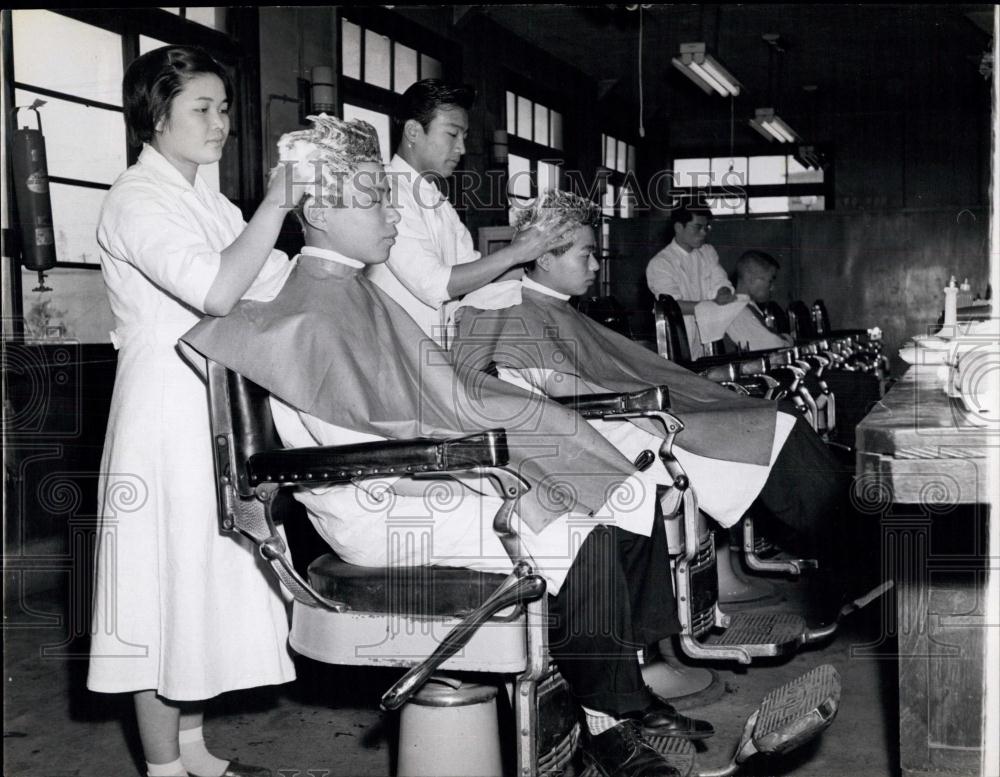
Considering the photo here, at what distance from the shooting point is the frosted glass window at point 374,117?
6422 mm

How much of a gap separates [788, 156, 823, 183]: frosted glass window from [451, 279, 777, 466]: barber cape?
35.3 feet

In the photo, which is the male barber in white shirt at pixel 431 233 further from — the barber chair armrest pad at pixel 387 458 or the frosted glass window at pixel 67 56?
the frosted glass window at pixel 67 56

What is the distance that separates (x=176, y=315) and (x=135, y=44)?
3048 millimetres

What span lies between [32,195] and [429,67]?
436 centimetres

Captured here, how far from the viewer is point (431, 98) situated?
2.72m

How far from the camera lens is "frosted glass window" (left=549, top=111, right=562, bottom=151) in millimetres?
9914

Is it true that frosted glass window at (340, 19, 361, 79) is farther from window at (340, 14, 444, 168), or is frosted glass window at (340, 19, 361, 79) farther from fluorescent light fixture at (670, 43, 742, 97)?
fluorescent light fixture at (670, 43, 742, 97)

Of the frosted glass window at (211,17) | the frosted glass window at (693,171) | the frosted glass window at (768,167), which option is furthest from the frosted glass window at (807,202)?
the frosted glass window at (211,17)

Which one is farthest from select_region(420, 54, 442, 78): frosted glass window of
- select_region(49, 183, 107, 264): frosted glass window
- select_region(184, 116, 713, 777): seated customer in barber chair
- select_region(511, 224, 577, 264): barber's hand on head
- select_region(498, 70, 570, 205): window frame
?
select_region(184, 116, 713, 777): seated customer in barber chair

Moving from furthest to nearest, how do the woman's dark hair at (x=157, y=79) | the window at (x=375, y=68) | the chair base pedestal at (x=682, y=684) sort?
1. the window at (x=375, y=68)
2. the chair base pedestal at (x=682, y=684)
3. the woman's dark hair at (x=157, y=79)

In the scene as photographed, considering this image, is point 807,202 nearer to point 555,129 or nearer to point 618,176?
point 618,176

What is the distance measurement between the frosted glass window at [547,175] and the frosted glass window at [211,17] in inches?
184

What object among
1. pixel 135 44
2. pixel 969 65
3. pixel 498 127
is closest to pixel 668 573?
pixel 135 44

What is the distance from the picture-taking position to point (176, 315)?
Result: 188 centimetres
